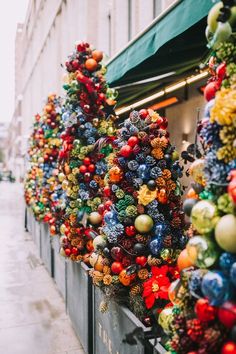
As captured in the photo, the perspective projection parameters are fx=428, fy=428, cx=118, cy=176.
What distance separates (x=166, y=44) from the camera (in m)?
4.64

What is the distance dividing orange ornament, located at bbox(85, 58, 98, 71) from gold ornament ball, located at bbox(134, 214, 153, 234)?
8.18ft

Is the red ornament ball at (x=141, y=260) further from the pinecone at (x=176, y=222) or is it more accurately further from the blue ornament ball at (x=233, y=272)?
the blue ornament ball at (x=233, y=272)

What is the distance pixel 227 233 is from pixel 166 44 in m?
3.41

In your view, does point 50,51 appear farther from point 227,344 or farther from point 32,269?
point 227,344

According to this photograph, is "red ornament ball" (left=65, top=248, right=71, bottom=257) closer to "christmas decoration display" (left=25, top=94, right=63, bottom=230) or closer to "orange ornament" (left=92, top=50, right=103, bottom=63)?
"orange ornament" (left=92, top=50, right=103, bottom=63)

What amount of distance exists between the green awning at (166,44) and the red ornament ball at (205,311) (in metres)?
2.35

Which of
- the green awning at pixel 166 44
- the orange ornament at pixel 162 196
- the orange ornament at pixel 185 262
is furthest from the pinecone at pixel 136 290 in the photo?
the green awning at pixel 166 44

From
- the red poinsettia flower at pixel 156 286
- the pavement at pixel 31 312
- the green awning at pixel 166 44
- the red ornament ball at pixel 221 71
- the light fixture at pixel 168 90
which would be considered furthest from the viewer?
the light fixture at pixel 168 90

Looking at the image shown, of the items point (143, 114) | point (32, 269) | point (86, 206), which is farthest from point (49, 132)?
point (143, 114)

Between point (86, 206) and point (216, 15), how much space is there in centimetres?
332

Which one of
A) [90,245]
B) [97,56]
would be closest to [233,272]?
[90,245]

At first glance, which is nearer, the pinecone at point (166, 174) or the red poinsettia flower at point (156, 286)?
the red poinsettia flower at point (156, 286)

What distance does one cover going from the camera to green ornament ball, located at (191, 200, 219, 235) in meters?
1.77

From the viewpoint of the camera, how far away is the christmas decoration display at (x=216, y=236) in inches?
66.1
